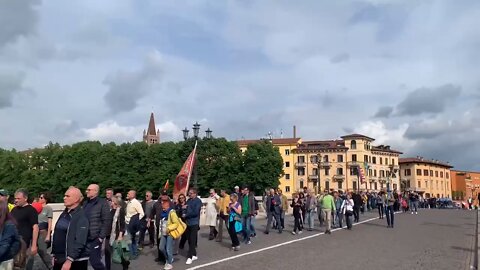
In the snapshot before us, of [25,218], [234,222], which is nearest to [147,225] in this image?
[234,222]

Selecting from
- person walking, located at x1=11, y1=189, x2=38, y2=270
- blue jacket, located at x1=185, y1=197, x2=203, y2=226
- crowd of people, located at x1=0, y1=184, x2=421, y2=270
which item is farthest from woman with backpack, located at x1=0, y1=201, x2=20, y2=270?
blue jacket, located at x1=185, y1=197, x2=203, y2=226

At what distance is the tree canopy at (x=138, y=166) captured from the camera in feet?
230

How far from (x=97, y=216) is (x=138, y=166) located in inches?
2565

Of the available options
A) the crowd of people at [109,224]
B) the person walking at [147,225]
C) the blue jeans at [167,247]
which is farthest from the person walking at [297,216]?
the blue jeans at [167,247]

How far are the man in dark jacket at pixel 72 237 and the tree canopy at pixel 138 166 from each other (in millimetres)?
61139

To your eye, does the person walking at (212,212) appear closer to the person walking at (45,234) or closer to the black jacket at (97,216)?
the person walking at (45,234)

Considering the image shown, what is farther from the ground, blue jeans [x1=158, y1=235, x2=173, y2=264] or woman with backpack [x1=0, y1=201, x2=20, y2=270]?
woman with backpack [x1=0, y1=201, x2=20, y2=270]

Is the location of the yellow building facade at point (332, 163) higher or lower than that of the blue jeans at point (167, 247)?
higher

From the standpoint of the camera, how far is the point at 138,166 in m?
71.2

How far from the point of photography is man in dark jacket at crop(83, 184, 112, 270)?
691cm

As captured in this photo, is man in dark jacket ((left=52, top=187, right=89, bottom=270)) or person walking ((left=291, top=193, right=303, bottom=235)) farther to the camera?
person walking ((left=291, top=193, right=303, bottom=235))

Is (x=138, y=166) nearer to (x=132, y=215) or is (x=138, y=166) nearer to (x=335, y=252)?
(x=335, y=252)

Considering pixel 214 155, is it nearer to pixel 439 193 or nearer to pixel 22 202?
pixel 22 202

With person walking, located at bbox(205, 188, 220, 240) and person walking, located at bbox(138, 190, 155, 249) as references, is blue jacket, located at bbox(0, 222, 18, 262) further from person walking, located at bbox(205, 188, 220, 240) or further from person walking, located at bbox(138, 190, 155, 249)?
person walking, located at bbox(205, 188, 220, 240)
